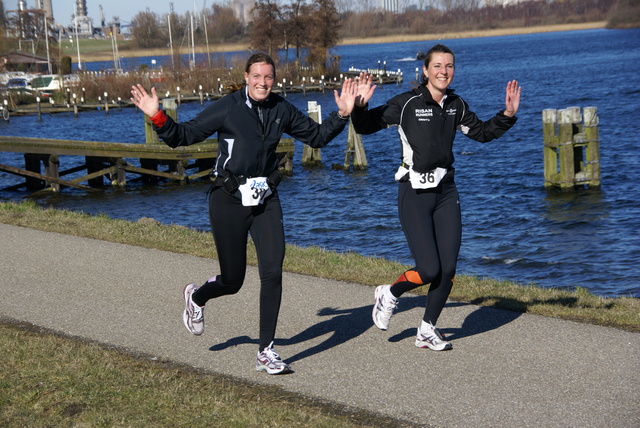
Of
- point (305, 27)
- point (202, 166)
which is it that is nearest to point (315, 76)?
point (305, 27)

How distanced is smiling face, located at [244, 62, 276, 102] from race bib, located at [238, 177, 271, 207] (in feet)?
1.75

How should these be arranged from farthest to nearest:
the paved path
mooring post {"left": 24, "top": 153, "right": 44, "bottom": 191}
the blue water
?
mooring post {"left": 24, "top": 153, "right": 44, "bottom": 191}
the blue water
the paved path

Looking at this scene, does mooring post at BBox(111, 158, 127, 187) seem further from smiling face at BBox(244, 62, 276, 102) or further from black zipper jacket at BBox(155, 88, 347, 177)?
smiling face at BBox(244, 62, 276, 102)

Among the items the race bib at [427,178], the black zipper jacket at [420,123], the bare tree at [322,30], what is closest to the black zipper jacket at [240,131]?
the black zipper jacket at [420,123]

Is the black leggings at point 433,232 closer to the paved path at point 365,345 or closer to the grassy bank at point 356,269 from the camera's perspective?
the paved path at point 365,345

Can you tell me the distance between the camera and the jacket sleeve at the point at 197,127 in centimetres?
578

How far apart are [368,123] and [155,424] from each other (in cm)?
253

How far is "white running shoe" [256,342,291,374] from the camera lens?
19.4 feet

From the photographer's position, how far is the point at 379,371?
5961 mm

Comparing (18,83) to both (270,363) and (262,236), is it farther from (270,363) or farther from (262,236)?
(270,363)

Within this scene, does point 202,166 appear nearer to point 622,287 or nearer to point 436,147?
point 622,287

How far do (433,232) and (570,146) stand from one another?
598 inches

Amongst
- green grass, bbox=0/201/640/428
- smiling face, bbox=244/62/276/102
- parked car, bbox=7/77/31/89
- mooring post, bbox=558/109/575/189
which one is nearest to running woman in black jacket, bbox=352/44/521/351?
smiling face, bbox=244/62/276/102

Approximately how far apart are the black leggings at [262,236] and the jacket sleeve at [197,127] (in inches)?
15.8
